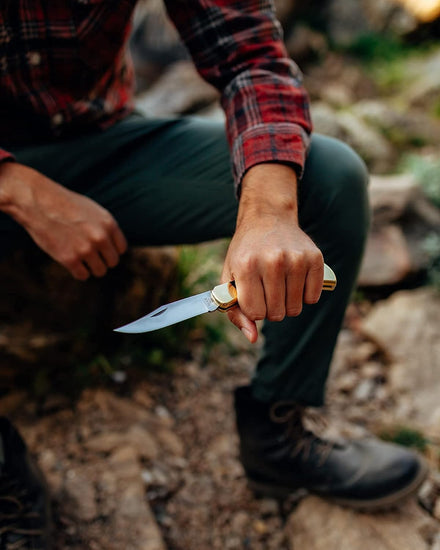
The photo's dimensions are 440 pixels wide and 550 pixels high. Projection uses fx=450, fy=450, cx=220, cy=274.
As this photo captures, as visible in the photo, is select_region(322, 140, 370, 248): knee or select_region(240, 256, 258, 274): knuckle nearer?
select_region(240, 256, 258, 274): knuckle

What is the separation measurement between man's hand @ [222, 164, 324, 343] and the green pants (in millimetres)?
366

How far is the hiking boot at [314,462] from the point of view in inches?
66.0

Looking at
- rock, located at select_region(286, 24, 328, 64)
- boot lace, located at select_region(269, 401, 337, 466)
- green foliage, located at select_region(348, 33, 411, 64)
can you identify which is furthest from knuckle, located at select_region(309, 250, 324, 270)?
green foliage, located at select_region(348, 33, 411, 64)

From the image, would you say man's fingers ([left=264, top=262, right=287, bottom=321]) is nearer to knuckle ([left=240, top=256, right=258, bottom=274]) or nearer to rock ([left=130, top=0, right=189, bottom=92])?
knuckle ([left=240, top=256, right=258, bottom=274])

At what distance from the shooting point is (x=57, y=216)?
4.40 ft

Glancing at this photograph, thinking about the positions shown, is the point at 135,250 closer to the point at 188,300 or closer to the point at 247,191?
the point at 247,191

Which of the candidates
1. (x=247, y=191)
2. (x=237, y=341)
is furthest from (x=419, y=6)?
(x=247, y=191)

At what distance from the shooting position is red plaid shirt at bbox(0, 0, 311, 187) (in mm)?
1347

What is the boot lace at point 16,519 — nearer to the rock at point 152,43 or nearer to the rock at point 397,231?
the rock at point 397,231

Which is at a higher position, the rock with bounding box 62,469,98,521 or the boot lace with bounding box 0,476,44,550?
the boot lace with bounding box 0,476,44,550

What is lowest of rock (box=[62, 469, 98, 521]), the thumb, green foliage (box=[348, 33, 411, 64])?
green foliage (box=[348, 33, 411, 64])

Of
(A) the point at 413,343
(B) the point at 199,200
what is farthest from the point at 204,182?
(A) the point at 413,343

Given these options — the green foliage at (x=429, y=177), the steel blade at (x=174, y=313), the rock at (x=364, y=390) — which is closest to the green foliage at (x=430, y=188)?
the green foliage at (x=429, y=177)

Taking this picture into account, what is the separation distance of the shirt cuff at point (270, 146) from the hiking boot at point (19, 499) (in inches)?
44.9
